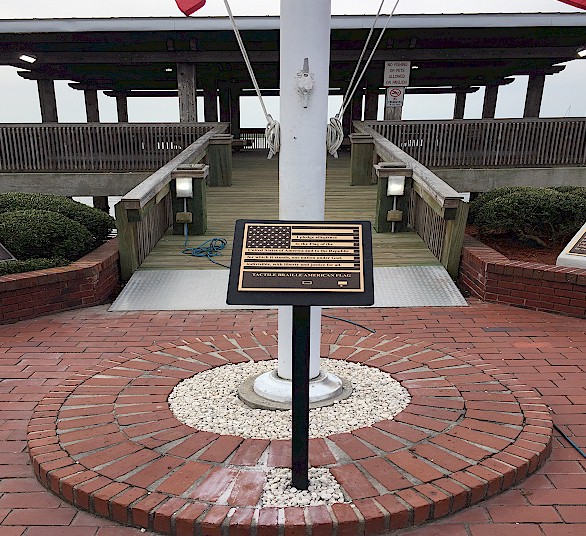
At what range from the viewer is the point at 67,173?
11844 millimetres

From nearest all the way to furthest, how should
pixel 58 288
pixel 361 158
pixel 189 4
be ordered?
pixel 189 4 < pixel 58 288 < pixel 361 158

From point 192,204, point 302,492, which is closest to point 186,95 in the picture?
point 192,204

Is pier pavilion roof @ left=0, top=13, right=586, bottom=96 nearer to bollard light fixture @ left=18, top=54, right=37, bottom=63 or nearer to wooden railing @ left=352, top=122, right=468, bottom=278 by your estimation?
bollard light fixture @ left=18, top=54, right=37, bottom=63

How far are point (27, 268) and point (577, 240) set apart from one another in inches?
223

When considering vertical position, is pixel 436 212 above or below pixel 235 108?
below

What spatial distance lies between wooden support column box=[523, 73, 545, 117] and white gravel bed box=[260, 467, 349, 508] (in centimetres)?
1664

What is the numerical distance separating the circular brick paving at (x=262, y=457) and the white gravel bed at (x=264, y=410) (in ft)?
0.28

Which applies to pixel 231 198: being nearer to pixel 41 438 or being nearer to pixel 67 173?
pixel 67 173

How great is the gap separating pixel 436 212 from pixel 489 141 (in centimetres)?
652

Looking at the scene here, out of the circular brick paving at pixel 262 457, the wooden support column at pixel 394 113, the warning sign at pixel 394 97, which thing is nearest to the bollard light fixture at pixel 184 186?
the circular brick paving at pixel 262 457

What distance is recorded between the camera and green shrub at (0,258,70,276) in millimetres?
5277

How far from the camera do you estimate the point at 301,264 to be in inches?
94.3

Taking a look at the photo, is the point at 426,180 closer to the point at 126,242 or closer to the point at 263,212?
the point at 263,212

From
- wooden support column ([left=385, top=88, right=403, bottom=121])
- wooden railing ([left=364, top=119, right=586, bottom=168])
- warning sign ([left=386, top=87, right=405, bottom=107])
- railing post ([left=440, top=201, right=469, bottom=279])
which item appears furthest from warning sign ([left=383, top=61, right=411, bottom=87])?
railing post ([left=440, top=201, right=469, bottom=279])
